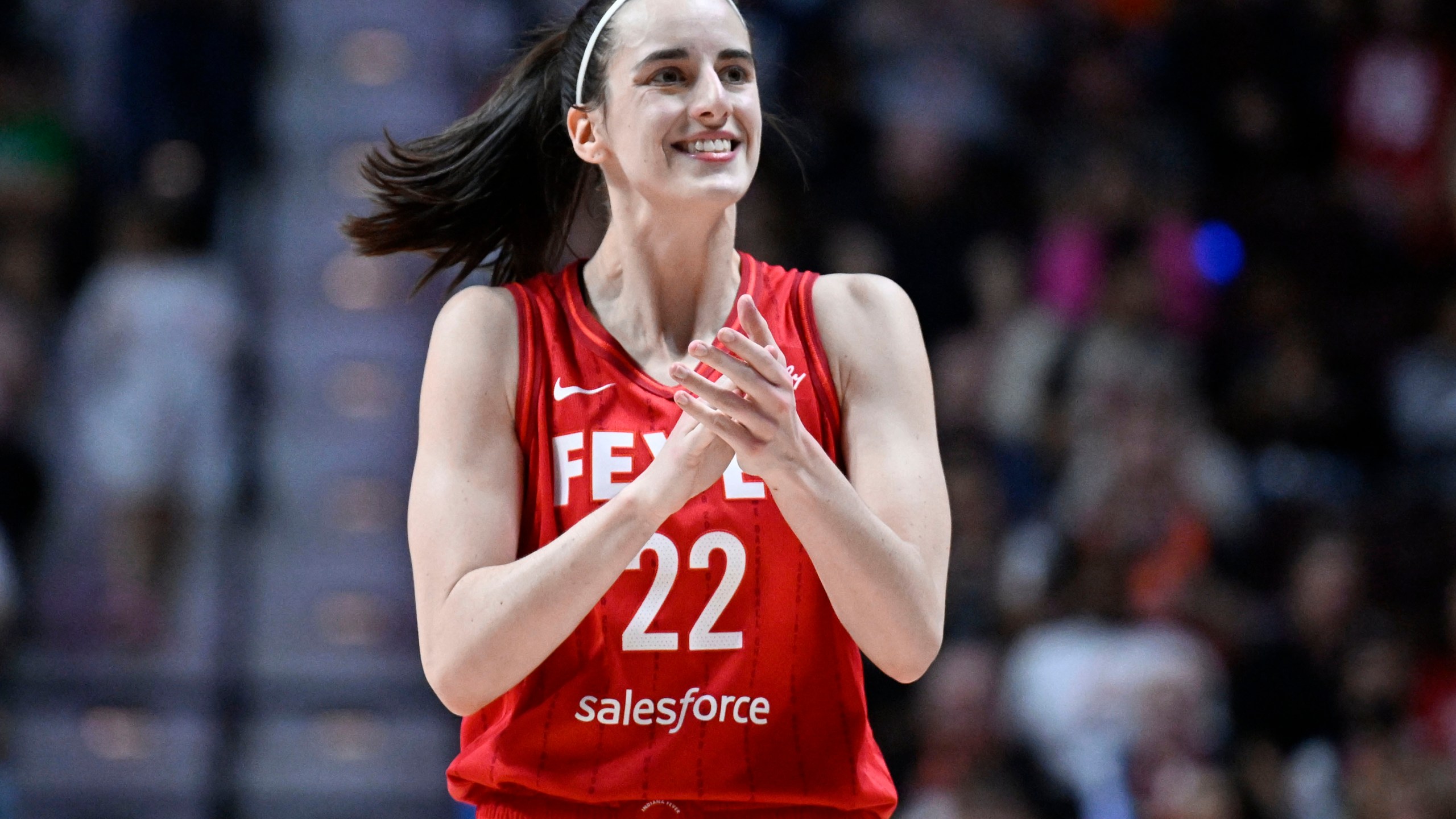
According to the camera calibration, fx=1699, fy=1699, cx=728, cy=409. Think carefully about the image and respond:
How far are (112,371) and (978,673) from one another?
3717 mm

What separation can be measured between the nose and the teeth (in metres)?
0.03

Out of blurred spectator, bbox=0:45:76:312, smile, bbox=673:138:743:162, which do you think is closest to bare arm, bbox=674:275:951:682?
smile, bbox=673:138:743:162

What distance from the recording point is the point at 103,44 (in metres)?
8.48

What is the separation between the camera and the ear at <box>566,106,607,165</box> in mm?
2906

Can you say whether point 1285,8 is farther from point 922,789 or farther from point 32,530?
point 32,530

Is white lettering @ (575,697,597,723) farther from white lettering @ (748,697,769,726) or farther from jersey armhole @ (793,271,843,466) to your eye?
jersey armhole @ (793,271,843,466)

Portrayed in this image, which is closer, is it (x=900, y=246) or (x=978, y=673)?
(x=978, y=673)

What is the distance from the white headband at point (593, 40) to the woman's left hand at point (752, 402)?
0.67 meters

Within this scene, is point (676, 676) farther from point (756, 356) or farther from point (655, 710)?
point (756, 356)

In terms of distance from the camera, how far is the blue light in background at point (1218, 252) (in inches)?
303

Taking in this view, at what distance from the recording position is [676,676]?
106 inches

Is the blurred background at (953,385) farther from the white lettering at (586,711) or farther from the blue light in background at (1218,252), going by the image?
the white lettering at (586,711)

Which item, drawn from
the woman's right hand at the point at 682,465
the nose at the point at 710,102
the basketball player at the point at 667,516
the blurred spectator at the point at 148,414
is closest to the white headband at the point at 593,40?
the basketball player at the point at 667,516

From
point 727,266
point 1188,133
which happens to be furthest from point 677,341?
point 1188,133
